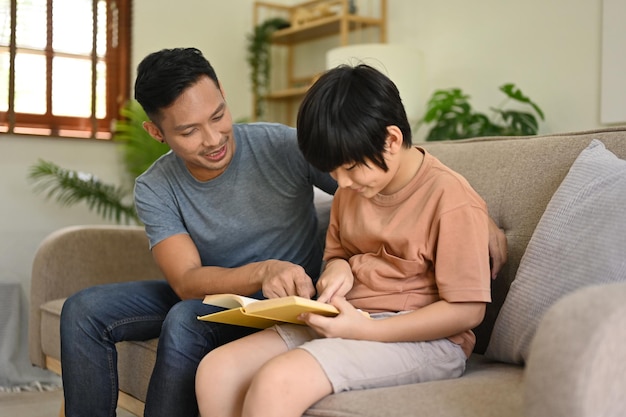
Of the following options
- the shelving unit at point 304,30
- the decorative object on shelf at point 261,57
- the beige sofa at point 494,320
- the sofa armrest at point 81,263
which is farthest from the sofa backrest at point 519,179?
the decorative object on shelf at point 261,57

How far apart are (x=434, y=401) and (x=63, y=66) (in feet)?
11.1

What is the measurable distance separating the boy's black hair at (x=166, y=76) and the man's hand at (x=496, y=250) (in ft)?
2.35

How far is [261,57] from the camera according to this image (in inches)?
183

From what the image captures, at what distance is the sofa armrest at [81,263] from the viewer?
7.69 feet

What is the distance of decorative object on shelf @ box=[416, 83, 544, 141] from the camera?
3.25m

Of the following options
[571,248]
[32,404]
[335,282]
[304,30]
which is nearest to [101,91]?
[304,30]

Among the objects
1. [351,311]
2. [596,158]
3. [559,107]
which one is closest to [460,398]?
[351,311]

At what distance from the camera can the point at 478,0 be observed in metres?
3.62

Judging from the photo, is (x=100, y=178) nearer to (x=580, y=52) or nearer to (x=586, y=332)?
(x=580, y=52)

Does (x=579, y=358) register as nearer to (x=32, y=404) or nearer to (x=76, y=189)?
(x=32, y=404)

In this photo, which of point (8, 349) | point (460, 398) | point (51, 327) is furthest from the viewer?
point (8, 349)

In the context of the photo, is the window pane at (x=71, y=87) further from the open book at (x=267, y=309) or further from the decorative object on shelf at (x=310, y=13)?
the open book at (x=267, y=309)

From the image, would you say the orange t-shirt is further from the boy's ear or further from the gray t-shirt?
the gray t-shirt

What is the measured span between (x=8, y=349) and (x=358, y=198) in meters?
2.17
